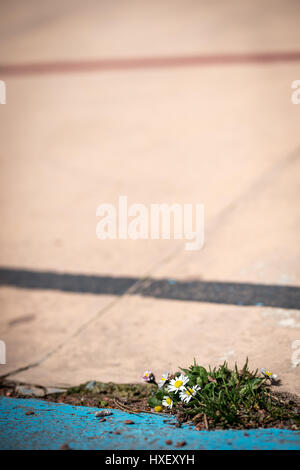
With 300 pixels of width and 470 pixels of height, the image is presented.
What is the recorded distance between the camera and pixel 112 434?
1.75 metres

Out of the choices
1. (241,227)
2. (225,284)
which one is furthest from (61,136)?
(225,284)

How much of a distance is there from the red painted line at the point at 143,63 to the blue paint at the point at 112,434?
517cm

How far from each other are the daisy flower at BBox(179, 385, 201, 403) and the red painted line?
4951 mm

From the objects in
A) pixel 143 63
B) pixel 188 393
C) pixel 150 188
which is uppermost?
pixel 143 63

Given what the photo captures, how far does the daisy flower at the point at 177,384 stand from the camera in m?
2.02

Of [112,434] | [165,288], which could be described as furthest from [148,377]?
[165,288]

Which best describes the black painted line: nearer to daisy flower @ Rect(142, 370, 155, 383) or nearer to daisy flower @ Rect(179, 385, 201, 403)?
daisy flower @ Rect(142, 370, 155, 383)

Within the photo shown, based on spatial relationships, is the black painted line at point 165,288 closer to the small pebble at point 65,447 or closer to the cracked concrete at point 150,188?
the cracked concrete at point 150,188

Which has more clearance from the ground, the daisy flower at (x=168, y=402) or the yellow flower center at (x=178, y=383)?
the yellow flower center at (x=178, y=383)

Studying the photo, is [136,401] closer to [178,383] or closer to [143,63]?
[178,383]

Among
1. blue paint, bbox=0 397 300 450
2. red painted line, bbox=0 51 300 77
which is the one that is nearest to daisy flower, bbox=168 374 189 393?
blue paint, bbox=0 397 300 450

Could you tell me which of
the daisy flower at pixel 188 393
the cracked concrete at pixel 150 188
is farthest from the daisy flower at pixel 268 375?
the daisy flower at pixel 188 393

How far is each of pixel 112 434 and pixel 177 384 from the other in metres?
0.41

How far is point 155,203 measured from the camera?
3.76 metres
